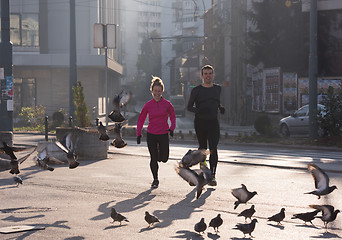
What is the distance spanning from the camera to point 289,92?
38.7m

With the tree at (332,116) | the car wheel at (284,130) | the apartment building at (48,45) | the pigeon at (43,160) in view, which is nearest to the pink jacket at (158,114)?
the pigeon at (43,160)

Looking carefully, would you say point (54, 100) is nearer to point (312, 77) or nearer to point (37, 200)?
point (312, 77)

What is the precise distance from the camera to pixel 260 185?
37.1 feet

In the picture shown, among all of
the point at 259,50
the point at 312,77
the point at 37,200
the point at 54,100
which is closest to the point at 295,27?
the point at 259,50

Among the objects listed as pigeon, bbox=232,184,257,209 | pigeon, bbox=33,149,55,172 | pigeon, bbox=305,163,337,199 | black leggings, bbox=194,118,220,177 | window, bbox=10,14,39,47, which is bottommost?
pigeon, bbox=232,184,257,209

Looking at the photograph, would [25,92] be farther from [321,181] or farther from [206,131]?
[321,181]

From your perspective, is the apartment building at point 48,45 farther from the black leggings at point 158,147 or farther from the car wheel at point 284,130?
the black leggings at point 158,147

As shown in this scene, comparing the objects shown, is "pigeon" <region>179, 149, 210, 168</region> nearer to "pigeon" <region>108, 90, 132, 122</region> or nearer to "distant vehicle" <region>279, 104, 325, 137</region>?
"pigeon" <region>108, 90, 132, 122</region>

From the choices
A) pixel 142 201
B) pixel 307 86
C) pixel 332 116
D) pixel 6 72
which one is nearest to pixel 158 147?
pixel 142 201

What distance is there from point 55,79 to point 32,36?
447 cm

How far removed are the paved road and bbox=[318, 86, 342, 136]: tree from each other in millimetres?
9101

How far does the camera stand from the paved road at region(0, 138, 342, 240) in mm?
7055

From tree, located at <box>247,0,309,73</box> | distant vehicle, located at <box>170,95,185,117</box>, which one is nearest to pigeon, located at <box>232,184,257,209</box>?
tree, located at <box>247,0,309,73</box>

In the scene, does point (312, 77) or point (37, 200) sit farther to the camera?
point (312, 77)
